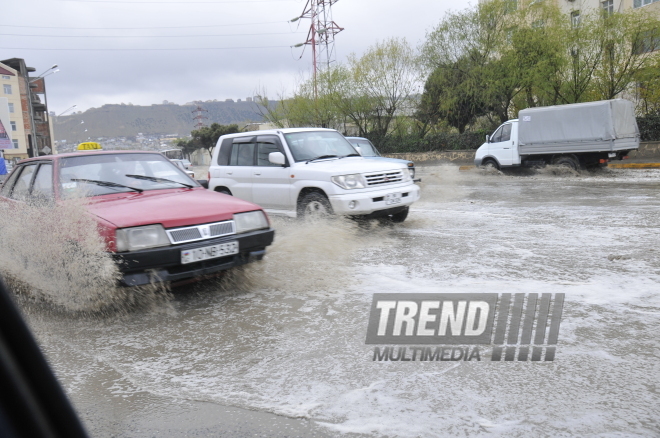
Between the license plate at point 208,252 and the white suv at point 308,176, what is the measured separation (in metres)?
3.14

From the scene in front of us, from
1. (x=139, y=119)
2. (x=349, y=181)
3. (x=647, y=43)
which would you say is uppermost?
(x=139, y=119)

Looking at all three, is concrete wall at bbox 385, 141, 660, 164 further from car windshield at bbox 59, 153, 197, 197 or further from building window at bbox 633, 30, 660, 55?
car windshield at bbox 59, 153, 197, 197

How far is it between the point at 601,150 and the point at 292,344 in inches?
633

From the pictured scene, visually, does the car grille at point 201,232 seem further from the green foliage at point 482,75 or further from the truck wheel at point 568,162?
the green foliage at point 482,75

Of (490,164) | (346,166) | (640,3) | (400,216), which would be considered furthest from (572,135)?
(640,3)

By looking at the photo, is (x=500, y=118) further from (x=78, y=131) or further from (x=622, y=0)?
(x=78, y=131)

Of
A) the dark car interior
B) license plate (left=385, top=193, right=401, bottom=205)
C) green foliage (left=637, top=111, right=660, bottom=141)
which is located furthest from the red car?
green foliage (left=637, top=111, right=660, bottom=141)

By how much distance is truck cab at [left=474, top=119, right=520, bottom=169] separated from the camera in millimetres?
19109

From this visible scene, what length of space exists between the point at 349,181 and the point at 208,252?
11.6ft

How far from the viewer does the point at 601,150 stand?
17.3 m

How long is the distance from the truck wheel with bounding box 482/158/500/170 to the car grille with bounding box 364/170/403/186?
12213mm

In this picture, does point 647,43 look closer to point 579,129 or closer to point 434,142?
point 579,129

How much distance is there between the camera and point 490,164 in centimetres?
2030

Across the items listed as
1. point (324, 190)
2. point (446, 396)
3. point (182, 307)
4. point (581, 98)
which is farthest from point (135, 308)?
point (581, 98)
